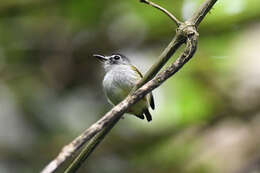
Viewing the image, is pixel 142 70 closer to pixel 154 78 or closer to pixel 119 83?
pixel 119 83

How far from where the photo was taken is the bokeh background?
4.14 meters

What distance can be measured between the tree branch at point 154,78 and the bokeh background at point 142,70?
266 cm

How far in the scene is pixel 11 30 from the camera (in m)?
4.47

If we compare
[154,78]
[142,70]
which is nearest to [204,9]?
[154,78]

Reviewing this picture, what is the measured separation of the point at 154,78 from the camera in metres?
1.23

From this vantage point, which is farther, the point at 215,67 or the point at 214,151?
the point at 215,67

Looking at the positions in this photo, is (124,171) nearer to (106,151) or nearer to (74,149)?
(106,151)

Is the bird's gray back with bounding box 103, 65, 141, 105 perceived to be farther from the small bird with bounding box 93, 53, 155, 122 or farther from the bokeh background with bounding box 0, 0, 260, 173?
the bokeh background with bounding box 0, 0, 260, 173

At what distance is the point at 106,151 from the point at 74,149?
3.34 meters

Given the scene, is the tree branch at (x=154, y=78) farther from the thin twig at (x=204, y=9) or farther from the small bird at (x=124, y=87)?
the small bird at (x=124, y=87)

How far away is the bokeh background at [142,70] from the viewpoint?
4145 mm

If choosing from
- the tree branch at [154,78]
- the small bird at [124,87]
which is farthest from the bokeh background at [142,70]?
the tree branch at [154,78]

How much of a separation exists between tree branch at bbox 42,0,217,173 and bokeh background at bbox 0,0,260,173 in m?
2.66

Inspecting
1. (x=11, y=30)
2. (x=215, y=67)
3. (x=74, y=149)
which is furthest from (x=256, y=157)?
(x=74, y=149)
